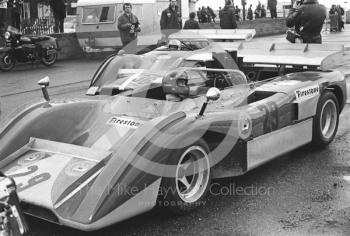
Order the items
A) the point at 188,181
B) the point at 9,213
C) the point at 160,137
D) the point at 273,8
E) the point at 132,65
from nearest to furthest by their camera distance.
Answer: the point at 9,213 < the point at 160,137 < the point at 188,181 < the point at 132,65 < the point at 273,8

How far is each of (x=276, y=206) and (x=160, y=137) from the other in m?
1.15

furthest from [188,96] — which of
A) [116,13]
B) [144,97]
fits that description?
[116,13]

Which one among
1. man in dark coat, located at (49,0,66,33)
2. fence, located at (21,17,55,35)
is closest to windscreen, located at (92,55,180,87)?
fence, located at (21,17,55,35)

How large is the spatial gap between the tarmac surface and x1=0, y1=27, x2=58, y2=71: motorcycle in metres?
10.9

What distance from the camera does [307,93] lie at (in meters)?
5.31

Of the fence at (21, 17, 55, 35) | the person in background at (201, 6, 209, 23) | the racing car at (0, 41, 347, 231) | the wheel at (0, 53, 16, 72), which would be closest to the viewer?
the racing car at (0, 41, 347, 231)

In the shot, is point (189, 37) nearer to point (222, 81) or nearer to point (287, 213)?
point (222, 81)

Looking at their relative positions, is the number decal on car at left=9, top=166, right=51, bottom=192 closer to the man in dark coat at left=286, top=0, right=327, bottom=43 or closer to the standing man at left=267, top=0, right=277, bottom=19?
the man in dark coat at left=286, top=0, right=327, bottom=43

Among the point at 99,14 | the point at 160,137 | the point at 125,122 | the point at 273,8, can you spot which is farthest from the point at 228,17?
the point at 273,8

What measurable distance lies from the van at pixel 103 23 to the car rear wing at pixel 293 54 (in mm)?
10185

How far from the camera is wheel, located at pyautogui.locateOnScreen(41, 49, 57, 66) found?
608 inches

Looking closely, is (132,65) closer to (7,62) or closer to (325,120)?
(325,120)

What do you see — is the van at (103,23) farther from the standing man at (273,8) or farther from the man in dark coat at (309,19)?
the standing man at (273,8)

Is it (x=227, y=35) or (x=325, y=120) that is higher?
(x=227, y=35)
